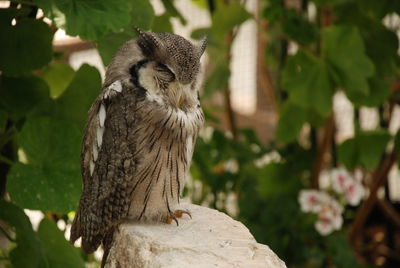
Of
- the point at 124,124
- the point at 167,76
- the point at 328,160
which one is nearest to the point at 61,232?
the point at 124,124

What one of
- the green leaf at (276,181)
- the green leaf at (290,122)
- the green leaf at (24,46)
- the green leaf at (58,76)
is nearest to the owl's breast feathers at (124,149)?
the green leaf at (24,46)

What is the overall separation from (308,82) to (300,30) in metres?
0.26

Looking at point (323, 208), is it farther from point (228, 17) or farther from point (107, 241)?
point (107, 241)

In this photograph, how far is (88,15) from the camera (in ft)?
5.90

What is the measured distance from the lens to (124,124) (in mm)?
1793

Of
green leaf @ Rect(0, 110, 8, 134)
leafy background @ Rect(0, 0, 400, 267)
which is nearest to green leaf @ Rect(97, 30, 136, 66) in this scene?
leafy background @ Rect(0, 0, 400, 267)

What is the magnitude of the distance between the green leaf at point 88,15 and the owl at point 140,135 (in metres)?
0.07

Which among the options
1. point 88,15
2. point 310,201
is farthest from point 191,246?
point 310,201

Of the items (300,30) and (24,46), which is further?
(300,30)

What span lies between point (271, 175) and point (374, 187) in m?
0.46

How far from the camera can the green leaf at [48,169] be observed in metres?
1.91

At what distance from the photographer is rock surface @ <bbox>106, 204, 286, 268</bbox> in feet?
5.32

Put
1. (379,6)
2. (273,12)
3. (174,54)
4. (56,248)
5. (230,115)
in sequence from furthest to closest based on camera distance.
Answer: (230,115) < (273,12) < (379,6) < (56,248) < (174,54)

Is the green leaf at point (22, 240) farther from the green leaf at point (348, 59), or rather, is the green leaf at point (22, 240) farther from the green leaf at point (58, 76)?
the green leaf at point (348, 59)
